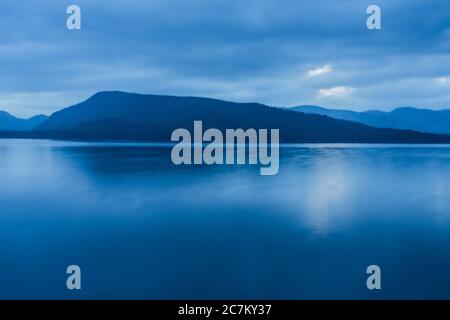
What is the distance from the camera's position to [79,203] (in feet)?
56.7

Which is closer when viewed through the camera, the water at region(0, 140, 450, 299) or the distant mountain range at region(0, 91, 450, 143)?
the water at region(0, 140, 450, 299)

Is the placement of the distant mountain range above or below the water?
above

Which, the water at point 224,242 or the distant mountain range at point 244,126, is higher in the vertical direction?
the distant mountain range at point 244,126

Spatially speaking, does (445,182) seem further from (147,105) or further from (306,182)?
(147,105)

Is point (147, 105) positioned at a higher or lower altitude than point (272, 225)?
higher

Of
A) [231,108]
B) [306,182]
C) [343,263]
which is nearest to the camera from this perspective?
[343,263]

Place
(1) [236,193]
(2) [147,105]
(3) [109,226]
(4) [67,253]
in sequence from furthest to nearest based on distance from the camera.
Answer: (2) [147,105]
(1) [236,193]
(3) [109,226]
(4) [67,253]

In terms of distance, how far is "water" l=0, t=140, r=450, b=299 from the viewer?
8250 mm

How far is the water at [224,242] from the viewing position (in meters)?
8.25

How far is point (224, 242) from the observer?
11.2 m

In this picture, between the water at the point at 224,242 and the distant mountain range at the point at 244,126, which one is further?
the distant mountain range at the point at 244,126

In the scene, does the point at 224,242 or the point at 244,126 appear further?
the point at 244,126
